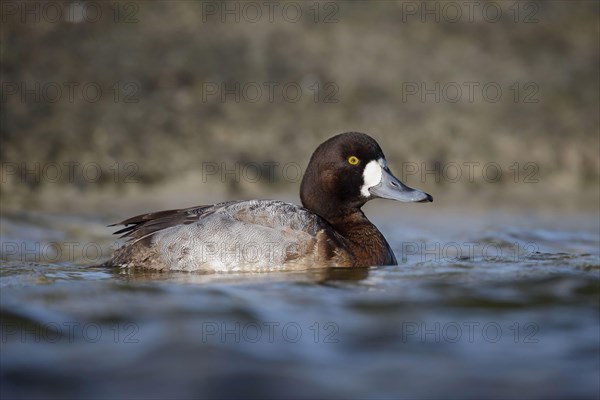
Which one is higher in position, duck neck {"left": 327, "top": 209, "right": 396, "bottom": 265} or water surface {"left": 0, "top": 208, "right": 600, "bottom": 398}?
duck neck {"left": 327, "top": 209, "right": 396, "bottom": 265}

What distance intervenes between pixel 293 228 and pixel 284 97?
7476 mm

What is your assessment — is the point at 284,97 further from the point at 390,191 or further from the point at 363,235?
the point at 363,235

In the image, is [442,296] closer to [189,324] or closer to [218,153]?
[189,324]

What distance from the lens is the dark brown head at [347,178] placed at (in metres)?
7.04

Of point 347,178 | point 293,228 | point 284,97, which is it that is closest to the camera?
point 293,228

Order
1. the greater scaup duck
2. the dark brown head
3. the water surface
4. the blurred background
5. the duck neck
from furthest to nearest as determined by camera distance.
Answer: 1. the blurred background
2. the dark brown head
3. the duck neck
4. the greater scaup duck
5. the water surface

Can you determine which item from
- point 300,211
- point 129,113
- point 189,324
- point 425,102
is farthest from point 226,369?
point 425,102

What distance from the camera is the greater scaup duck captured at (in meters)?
6.56

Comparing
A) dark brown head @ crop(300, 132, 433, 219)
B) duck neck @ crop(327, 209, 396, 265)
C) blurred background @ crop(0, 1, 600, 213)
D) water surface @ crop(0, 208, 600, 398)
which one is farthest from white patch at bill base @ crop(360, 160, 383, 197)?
blurred background @ crop(0, 1, 600, 213)

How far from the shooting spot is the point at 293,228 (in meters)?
6.59

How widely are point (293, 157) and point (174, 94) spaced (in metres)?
2.12

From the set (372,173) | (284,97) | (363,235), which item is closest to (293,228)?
(363,235)

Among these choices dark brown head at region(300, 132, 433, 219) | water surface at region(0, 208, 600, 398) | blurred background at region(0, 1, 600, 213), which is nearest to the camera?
water surface at region(0, 208, 600, 398)

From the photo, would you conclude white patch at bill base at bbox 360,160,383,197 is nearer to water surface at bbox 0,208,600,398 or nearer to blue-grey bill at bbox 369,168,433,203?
blue-grey bill at bbox 369,168,433,203
